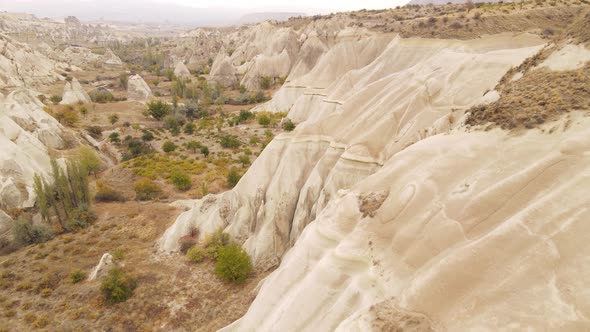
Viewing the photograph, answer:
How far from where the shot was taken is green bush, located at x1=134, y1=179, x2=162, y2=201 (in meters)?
25.3

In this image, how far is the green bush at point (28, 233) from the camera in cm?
1934

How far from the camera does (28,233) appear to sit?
19.5m

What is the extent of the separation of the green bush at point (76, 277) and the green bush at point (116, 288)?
2107 mm

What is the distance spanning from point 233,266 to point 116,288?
5.21m

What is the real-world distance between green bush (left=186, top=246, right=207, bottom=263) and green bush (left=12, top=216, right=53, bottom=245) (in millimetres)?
9821

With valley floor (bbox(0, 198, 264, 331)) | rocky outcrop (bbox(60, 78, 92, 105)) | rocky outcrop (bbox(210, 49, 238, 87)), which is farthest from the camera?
rocky outcrop (bbox(210, 49, 238, 87))

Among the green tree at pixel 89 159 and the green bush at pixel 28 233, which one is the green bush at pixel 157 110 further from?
the green bush at pixel 28 233

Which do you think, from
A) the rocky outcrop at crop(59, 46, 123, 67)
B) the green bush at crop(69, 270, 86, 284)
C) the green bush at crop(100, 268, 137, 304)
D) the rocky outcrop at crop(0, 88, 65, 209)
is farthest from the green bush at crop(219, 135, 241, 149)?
the rocky outcrop at crop(59, 46, 123, 67)

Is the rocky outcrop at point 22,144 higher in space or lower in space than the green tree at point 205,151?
higher

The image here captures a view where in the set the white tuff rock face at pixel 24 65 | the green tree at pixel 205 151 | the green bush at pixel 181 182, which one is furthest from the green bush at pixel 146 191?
the white tuff rock face at pixel 24 65

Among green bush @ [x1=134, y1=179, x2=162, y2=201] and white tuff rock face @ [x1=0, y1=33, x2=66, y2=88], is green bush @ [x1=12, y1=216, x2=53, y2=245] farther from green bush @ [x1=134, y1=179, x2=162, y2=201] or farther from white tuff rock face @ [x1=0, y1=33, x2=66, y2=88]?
white tuff rock face @ [x1=0, y1=33, x2=66, y2=88]

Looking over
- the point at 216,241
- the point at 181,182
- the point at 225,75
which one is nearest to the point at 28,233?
the point at 181,182

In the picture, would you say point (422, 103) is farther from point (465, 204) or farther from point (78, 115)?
point (78, 115)

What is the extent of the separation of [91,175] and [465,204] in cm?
3257
